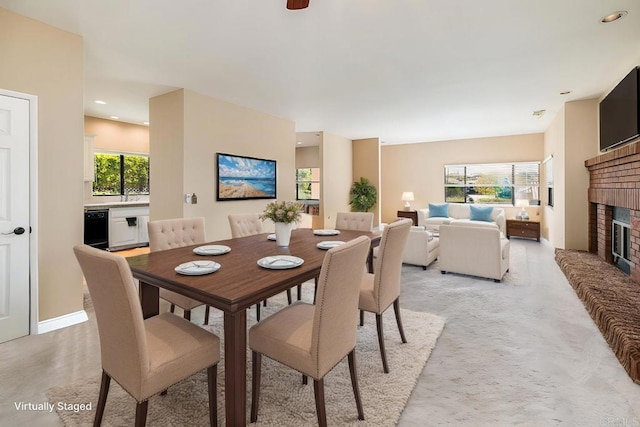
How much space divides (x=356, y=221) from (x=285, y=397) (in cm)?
215

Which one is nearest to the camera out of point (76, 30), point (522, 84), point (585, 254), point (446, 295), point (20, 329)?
point (20, 329)

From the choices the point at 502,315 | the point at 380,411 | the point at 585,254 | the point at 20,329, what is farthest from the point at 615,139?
the point at 20,329

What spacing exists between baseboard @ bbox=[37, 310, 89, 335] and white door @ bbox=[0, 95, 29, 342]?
105 millimetres

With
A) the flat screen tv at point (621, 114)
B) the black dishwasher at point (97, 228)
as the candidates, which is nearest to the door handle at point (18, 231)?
the black dishwasher at point (97, 228)

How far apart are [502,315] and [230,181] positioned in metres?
3.93

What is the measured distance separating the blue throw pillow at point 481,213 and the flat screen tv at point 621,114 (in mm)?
3225

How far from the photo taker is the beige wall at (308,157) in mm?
10241

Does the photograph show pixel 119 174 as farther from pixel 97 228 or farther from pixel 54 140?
pixel 54 140

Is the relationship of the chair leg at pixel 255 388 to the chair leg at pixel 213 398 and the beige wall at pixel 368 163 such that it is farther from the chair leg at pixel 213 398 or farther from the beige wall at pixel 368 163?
the beige wall at pixel 368 163

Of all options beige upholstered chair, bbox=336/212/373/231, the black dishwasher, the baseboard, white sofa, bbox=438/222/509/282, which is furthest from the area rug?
the black dishwasher

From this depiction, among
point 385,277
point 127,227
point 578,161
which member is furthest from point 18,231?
point 578,161

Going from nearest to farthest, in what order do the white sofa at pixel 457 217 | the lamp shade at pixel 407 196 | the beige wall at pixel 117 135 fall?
the beige wall at pixel 117 135 → the white sofa at pixel 457 217 → the lamp shade at pixel 407 196

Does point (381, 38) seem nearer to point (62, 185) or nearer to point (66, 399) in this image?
point (62, 185)

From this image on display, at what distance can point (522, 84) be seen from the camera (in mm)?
4039
